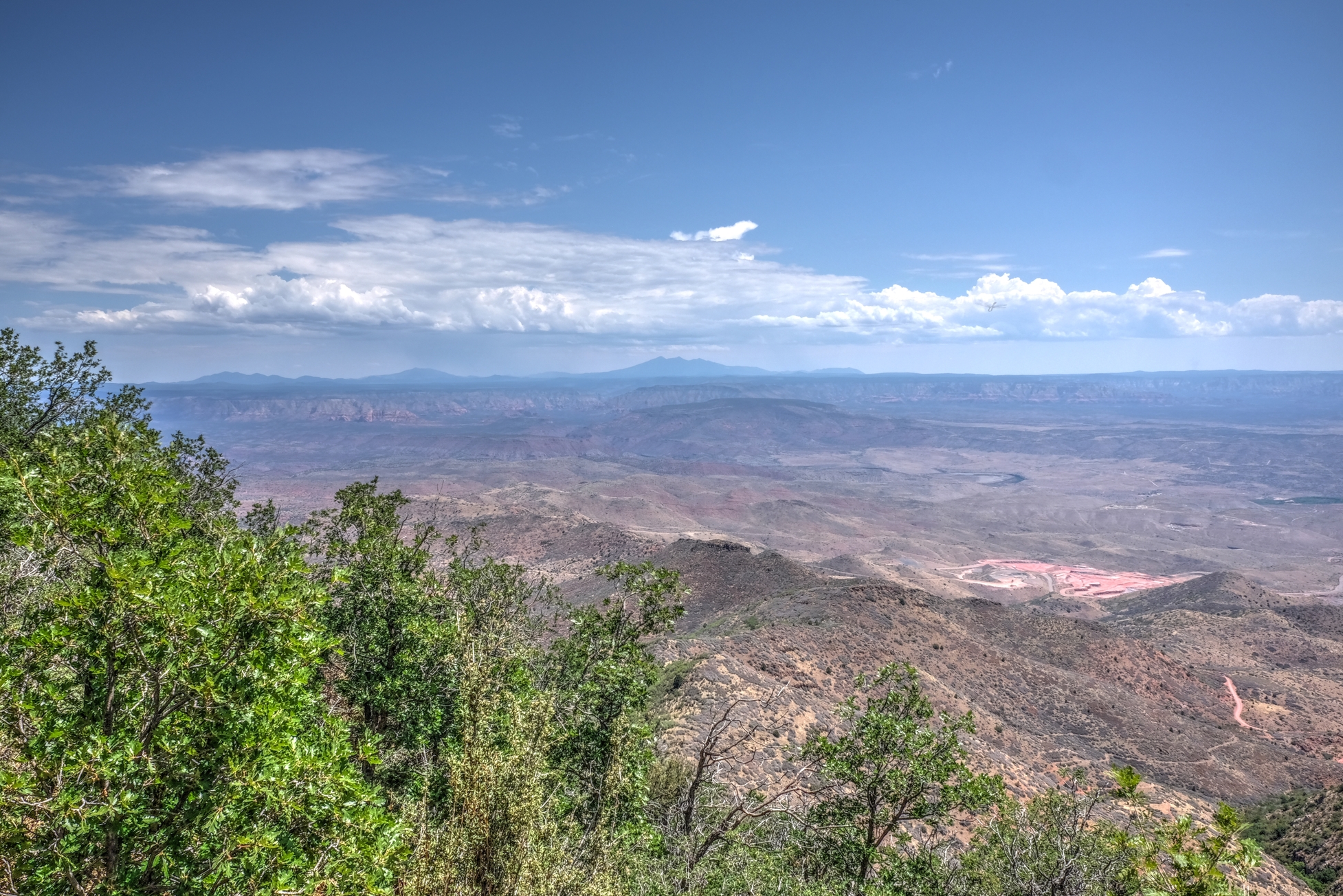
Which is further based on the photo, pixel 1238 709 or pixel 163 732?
pixel 1238 709

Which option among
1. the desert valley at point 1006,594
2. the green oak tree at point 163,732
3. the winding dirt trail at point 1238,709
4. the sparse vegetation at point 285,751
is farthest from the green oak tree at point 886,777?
the winding dirt trail at point 1238,709

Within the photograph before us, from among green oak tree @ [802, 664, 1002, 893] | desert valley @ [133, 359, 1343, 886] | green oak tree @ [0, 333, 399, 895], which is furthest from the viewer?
desert valley @ [133, 359, 1343, 886]

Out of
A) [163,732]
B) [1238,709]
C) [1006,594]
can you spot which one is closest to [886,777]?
[163,732]

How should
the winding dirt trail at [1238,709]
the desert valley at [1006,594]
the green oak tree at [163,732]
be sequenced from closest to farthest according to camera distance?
the green oak tree at [163,732]
the desert valley at [1006,594]
the winding dirt trail at [1238,709]

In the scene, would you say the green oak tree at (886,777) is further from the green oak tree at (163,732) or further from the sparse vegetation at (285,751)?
the green oak tree at (163,732)

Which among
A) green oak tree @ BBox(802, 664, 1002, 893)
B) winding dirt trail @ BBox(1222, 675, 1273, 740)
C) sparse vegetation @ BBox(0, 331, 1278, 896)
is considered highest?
sparse vegetation @ BBox(0, 331, 1278, 896)

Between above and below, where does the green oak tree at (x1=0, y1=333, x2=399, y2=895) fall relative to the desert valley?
above

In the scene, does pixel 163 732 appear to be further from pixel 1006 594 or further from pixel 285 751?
pixel 1006 594

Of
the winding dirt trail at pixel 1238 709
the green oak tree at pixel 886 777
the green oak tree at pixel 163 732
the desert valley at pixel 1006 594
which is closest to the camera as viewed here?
the green oak tree at pixel 163 732

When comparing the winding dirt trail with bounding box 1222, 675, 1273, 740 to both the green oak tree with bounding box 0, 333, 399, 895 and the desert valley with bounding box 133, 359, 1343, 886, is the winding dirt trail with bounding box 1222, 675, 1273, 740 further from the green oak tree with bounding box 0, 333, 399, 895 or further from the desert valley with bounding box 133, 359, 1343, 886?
the green oak tree with bounding box 0, 333, 399, 895

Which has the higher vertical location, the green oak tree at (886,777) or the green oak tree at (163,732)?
the green oak tree at (163,732)

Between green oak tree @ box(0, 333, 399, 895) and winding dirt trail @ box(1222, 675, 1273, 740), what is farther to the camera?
winding dirt trail @ box(1222, 675, 1273, 740)

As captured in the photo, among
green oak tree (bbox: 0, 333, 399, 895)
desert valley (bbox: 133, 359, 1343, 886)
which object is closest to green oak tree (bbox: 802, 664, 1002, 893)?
green oak tree (bbox: 0, 333, 399, 895)
